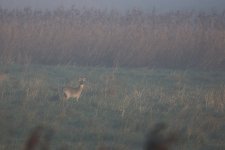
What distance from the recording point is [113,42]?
12242mm

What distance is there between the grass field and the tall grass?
1.17 meters

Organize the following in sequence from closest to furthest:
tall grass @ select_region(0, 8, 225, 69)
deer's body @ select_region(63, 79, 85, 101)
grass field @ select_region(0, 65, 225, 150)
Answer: grass field @ select_region(0, 65, 225, 150) → deer's body @ select_region(63, 79, 85, 101) → tall grass @ select_region(0, 8, 225, 69)

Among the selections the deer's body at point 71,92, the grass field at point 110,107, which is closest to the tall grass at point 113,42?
the grass field at point 110,107

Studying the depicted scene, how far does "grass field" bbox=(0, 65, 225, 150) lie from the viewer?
20.0 feet

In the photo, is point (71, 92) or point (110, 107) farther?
point (71, 92)

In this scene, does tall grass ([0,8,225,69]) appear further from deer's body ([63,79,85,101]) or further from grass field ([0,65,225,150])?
deer's body ([63,79,85,101])

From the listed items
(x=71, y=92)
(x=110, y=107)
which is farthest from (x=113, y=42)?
(x=110, y=107)

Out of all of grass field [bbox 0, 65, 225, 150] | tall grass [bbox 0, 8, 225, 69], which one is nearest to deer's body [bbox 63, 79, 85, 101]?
grass field [bbox 0, 65, 225, 150]

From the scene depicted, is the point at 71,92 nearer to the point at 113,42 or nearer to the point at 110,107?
the point at 110,107

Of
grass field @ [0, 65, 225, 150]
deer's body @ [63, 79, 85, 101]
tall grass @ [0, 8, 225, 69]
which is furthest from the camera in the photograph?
tall grass @ [0, 8, 225, 69]

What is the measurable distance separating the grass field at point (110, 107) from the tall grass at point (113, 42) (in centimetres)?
117

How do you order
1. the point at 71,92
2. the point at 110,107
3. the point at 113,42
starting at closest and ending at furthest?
the point at 110,107
the point at 71,92
the point at 113,42

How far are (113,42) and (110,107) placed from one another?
4.94 meters

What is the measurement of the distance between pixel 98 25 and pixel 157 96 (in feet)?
16.4
